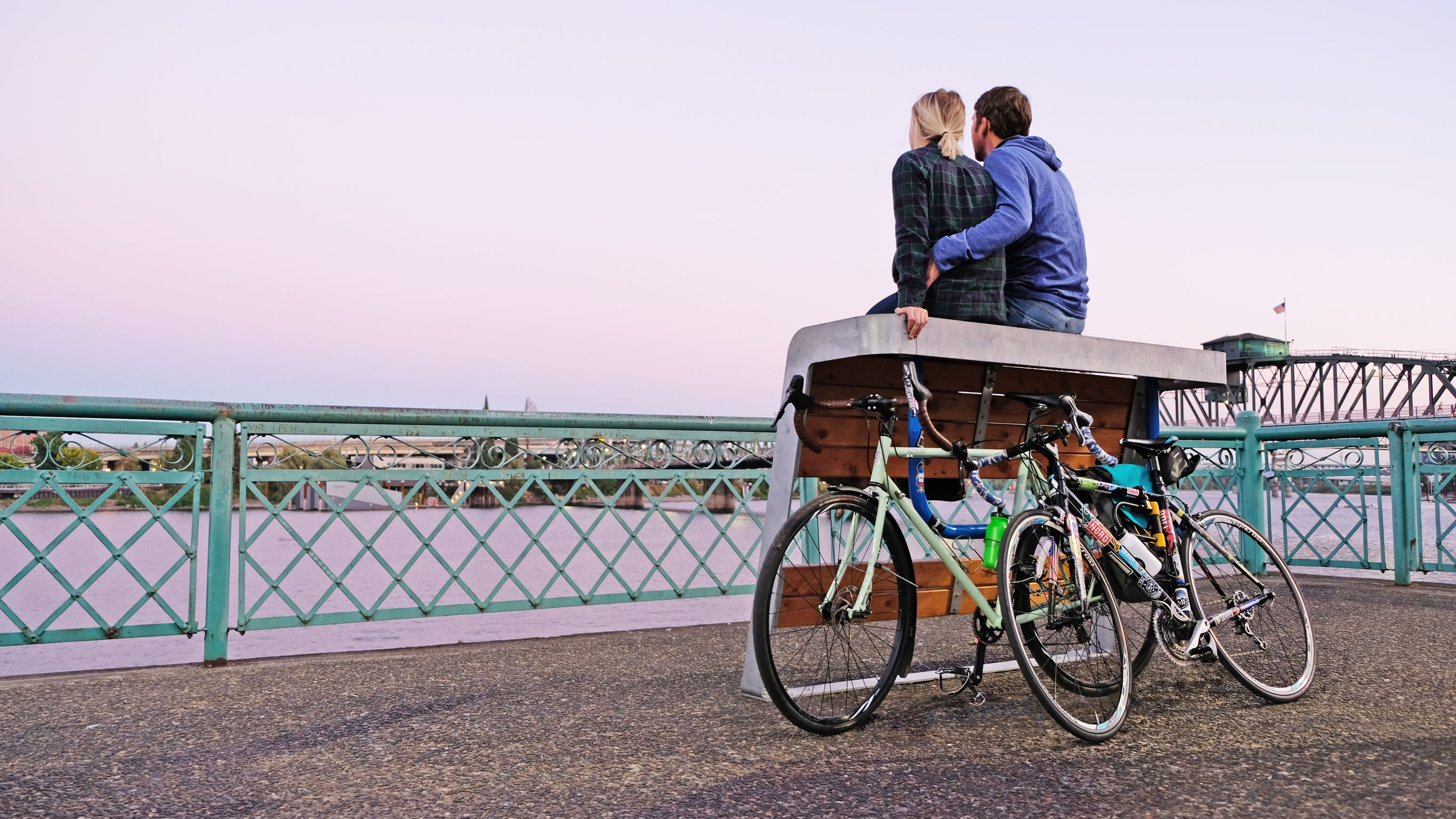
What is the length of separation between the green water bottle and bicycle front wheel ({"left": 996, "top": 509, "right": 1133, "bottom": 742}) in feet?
0.30

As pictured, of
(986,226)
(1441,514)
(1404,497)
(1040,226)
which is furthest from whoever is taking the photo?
(1441,514)

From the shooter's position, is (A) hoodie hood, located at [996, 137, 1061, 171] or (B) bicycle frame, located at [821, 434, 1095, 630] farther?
(A) hoodie hood, located at [996, 137, 1061, 171]

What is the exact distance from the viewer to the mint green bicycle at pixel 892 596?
8.32ft

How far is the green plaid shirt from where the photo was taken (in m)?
2.78

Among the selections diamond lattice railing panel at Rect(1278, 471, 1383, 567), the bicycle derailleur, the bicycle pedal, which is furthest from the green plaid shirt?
diamond lattice railing panel at Rect(1278, 471, 1383, 567)

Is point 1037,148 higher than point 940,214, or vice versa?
point 1037,148

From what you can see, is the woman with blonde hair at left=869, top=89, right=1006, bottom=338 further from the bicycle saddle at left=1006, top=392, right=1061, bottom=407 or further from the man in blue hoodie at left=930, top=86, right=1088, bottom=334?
the bicycle saddle at left=1006, top=392, right=1061, bottom=407

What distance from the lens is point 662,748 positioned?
2.46 meters

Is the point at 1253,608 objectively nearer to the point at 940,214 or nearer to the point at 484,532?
the point at 940,214

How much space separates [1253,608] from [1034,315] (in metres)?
1.17

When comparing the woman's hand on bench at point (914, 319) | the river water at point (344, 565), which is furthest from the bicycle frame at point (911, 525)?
the river water at point (344, 565)

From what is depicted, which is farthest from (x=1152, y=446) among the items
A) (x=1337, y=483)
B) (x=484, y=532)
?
(x=1337, y=483)

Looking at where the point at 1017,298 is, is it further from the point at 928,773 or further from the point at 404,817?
the point at 404,817

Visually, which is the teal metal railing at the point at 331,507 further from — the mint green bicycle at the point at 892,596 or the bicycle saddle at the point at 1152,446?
the bicycle saddle at the point at 1152,446
